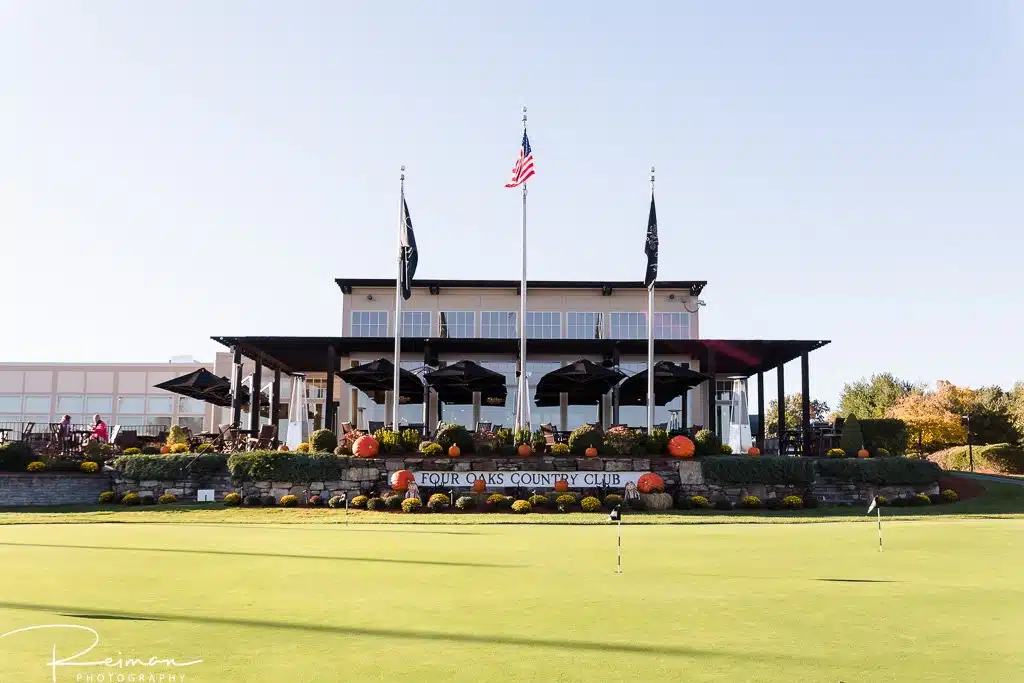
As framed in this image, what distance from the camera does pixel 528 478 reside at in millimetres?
24328

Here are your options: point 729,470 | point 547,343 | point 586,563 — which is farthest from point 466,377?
point 586,563

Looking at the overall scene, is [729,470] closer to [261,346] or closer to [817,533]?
[817,533]

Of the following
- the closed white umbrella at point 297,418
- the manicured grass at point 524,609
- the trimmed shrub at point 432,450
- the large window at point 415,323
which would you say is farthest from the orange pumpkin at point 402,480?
the large window at point 415,323

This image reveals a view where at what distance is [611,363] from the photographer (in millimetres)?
34062

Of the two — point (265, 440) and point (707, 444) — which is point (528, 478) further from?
point (265, 440)

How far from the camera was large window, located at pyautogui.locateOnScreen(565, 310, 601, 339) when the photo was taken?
39656 mm

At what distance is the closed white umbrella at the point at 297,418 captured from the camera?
27594 mm

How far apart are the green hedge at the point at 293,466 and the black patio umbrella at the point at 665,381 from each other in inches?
398

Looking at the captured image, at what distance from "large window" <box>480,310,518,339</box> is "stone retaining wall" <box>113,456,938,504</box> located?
1550 cm

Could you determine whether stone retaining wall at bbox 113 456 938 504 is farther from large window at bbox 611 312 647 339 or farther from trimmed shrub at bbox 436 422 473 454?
large window at bbox 611 312 647 339

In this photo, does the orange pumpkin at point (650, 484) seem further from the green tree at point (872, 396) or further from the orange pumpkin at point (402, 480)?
the green tree at point (872, 396)

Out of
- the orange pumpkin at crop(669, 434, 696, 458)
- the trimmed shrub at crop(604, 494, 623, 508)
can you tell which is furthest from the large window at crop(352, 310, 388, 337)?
the trimmed shrub at crop(604, 494, 623, 508)

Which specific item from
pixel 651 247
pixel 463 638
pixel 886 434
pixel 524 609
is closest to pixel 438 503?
pixel 651 247

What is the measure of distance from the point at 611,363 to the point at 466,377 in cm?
796
